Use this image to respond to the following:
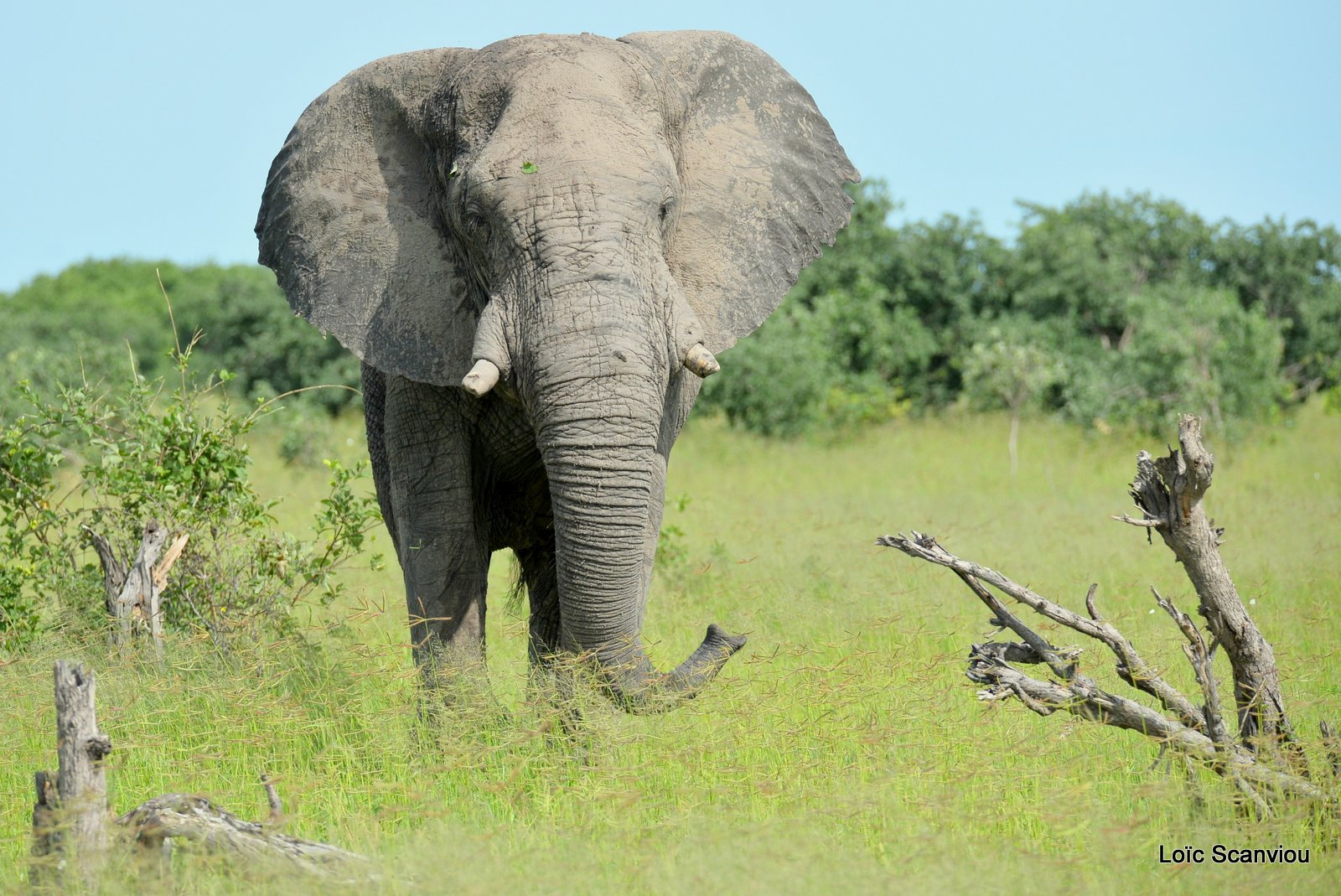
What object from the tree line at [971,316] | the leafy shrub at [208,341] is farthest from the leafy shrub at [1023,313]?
the leafy shrub at [208,341]

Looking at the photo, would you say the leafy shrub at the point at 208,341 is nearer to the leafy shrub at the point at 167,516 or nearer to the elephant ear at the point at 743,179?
the leafy shrub at the point at 167,516

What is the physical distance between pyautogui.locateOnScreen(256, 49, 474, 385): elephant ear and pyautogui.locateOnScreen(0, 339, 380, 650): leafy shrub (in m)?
1.35

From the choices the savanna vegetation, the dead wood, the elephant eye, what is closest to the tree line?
the savanna vegetation

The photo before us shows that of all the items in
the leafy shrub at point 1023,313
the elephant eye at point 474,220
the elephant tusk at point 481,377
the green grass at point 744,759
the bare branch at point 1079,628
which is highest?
the leafy shrub at point 1023,313

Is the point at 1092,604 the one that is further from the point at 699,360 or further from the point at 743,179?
the point at 743,179

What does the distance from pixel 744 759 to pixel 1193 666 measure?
4.78ft

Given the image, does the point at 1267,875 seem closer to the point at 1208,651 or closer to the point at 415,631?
the point at 1208,651

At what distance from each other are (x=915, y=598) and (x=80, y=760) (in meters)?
4.89

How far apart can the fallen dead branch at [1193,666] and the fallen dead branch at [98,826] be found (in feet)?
6.21

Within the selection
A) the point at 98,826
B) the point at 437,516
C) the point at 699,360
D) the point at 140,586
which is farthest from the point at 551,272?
the point at 140,586

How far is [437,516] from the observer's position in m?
5.32

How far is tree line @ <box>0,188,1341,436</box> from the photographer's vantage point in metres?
17.4

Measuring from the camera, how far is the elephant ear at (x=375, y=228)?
5.08 m

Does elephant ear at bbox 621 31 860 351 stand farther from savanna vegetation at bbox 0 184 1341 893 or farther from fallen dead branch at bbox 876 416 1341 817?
savanna vegetation at bbox 0 184 1341 893
